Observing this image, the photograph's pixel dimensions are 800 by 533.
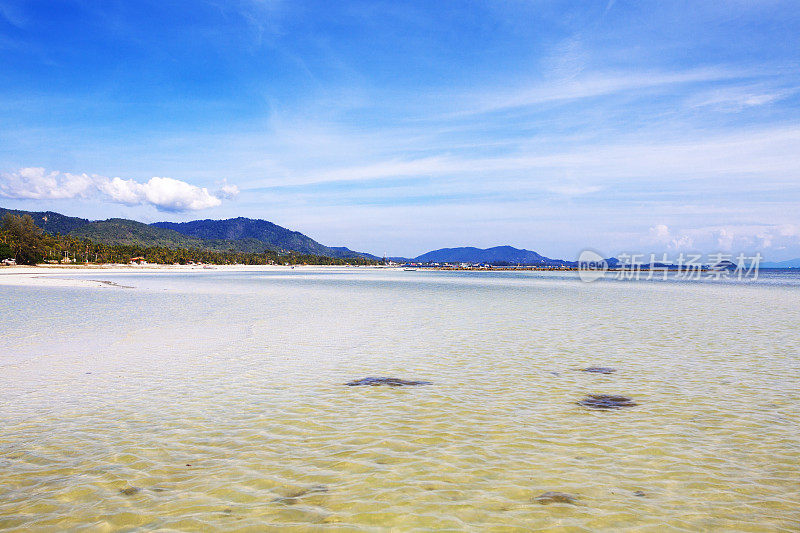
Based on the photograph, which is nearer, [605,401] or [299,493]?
[299,493]

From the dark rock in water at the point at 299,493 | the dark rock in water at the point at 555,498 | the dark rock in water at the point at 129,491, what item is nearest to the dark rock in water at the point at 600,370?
the dark rock in water at the point at 555,498

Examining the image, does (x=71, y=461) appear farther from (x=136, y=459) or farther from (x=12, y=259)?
(x=12, y=259)

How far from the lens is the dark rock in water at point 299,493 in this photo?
6.82m

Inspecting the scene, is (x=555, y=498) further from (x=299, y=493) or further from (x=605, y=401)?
(x=605, y=401)

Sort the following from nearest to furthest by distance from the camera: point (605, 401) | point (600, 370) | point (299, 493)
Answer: point (299, 493) → point (605, 401) → point (600, 370)

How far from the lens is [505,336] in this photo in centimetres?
2314

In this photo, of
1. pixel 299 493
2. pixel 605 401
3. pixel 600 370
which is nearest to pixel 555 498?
pixel 299 493

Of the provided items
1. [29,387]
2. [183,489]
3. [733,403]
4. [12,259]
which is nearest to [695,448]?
[733,403]

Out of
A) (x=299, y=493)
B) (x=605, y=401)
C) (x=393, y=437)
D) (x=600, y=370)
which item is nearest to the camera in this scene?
(x=299, y=493)

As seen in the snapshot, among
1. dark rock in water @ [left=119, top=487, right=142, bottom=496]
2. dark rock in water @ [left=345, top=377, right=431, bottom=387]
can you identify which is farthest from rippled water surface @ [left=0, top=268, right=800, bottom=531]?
dark rock in water @ [left=345, top=377, right=431, bottom=387]

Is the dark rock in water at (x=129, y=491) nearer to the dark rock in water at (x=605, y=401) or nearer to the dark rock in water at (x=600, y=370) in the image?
the dark rock in water at (x=605, y=401)

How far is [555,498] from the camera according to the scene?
6.92 meters

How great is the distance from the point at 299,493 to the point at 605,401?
8.25 meters

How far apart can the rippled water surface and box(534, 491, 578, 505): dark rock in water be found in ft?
0.31
